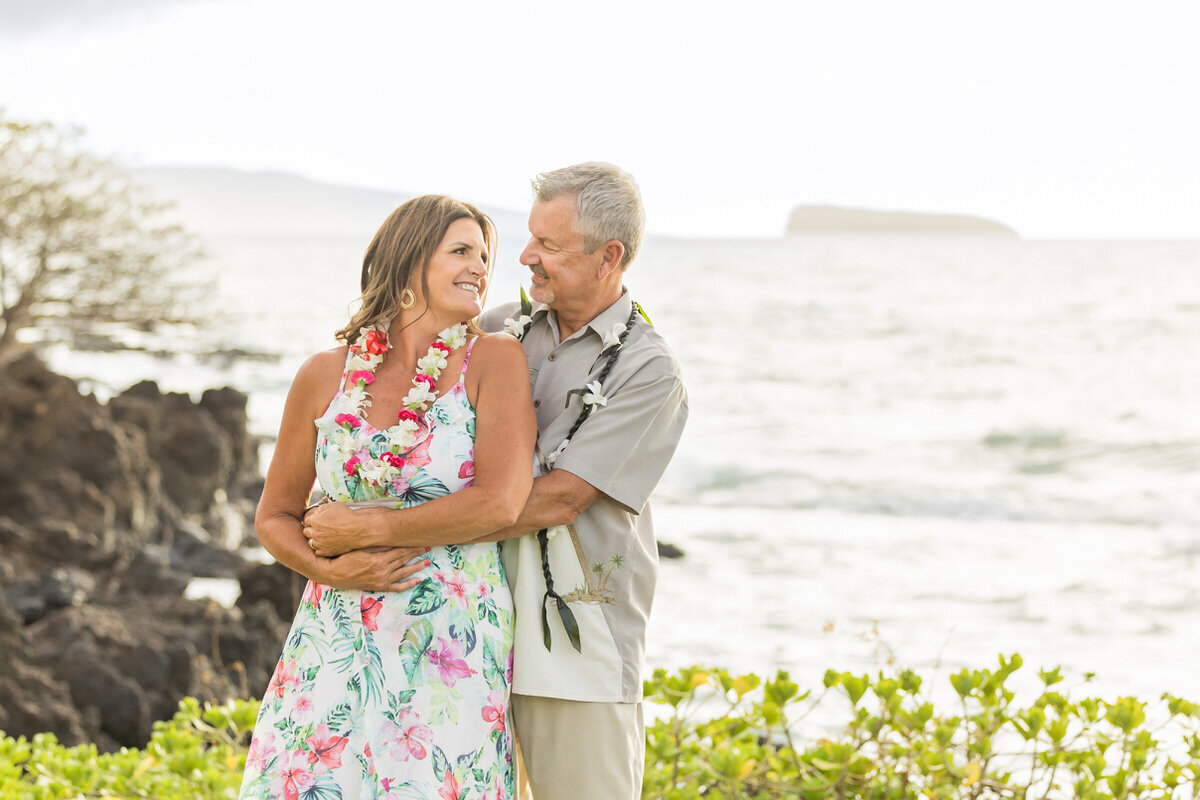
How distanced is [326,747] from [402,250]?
3.84ft

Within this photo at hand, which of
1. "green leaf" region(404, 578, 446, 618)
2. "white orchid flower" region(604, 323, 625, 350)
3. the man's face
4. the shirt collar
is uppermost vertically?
the man's face

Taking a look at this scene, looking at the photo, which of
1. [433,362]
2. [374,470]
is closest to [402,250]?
[433,362]

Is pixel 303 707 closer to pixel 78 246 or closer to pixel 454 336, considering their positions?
pixel 454 336

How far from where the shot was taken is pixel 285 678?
9.30 feet

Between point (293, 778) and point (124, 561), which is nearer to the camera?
point (293, 778)

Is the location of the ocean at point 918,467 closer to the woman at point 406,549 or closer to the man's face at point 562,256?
the man's face at point 562,256

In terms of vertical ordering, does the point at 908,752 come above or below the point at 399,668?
below

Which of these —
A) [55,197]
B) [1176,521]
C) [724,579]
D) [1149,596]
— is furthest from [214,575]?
[1176,521]

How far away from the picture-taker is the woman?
2721 millimetres

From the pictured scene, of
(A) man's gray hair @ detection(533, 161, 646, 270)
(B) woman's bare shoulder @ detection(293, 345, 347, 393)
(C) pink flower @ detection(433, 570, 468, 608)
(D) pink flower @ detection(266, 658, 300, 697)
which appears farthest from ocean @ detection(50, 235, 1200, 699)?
(D) pink flower @ detection(266, 658, 300, 697)

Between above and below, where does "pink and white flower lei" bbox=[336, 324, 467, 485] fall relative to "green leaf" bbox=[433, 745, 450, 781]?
above

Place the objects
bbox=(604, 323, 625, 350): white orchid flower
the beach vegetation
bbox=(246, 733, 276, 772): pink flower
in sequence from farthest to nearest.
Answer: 1. the beach vegetation
2. bbox=(604, 323, 625, 350): white orchid flower
3. bbox=(246, 733, 276, 772): pink flower

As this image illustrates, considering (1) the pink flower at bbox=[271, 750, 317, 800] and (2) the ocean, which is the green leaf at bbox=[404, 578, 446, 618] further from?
(2) the ocean

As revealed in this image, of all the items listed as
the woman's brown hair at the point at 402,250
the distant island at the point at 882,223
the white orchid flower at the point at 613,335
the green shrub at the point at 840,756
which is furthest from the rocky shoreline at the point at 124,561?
the distant island at the point at 882,223
